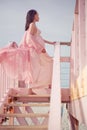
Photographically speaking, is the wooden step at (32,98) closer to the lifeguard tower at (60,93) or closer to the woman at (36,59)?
the lifeguard tower at (60,93)

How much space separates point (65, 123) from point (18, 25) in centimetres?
250

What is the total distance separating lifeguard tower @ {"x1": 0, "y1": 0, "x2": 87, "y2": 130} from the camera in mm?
2027

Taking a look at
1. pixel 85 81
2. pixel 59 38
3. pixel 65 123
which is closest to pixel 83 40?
pixel 85 81

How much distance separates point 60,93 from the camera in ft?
6.70

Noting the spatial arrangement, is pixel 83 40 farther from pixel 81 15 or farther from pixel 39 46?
pixel 39 46

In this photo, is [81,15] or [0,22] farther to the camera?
[0,22]

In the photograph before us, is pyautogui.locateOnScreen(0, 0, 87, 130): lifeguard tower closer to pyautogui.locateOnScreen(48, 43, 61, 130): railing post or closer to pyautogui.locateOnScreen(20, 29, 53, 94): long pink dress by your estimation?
pyautogui.locateOnScreen(48, 43, 61, 130): railing post

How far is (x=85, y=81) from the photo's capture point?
95.6 inches

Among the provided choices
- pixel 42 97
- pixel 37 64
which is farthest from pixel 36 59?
pixel 42 97

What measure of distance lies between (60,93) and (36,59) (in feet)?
7.42

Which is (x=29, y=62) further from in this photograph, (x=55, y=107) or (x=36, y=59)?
(x=55, y=107)

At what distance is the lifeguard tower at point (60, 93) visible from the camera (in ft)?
6.65

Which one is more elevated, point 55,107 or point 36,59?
point 36,59

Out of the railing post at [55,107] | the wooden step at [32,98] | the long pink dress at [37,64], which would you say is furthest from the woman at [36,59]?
the railing post at [55,107]
